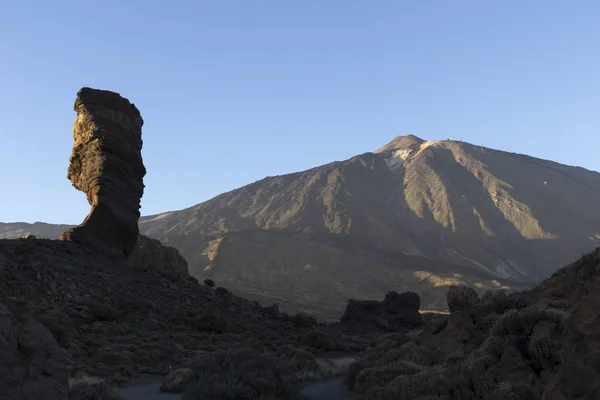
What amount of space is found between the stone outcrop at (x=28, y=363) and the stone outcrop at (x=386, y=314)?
41178 mm

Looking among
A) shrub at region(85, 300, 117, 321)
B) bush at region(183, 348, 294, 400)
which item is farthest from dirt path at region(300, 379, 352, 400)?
shrub at region(85, 300, 117, 321)

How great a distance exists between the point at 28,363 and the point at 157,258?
1703 inches

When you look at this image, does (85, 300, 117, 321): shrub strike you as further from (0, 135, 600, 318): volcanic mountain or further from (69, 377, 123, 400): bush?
(0, 135, 600, 318): volcanic mountain

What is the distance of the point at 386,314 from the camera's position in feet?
169

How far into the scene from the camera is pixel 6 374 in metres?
7.67

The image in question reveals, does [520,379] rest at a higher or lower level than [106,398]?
higher

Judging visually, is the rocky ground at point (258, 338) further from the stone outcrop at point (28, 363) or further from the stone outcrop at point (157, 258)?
the stone outcrop at point (157, 258)

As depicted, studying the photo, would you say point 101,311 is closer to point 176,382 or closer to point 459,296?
point 176,382

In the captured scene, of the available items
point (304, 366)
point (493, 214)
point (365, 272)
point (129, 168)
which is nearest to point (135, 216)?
point (129, 168)

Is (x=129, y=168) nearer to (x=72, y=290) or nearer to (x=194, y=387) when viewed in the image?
(x=72, y=290)

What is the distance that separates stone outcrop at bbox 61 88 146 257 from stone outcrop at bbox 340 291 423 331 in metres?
21.0

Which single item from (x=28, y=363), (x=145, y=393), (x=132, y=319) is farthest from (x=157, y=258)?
(x=28, y=363)

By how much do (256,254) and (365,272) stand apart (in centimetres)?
2685

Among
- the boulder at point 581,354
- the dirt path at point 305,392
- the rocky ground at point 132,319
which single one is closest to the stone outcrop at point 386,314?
the rocky ground at point 132,319
